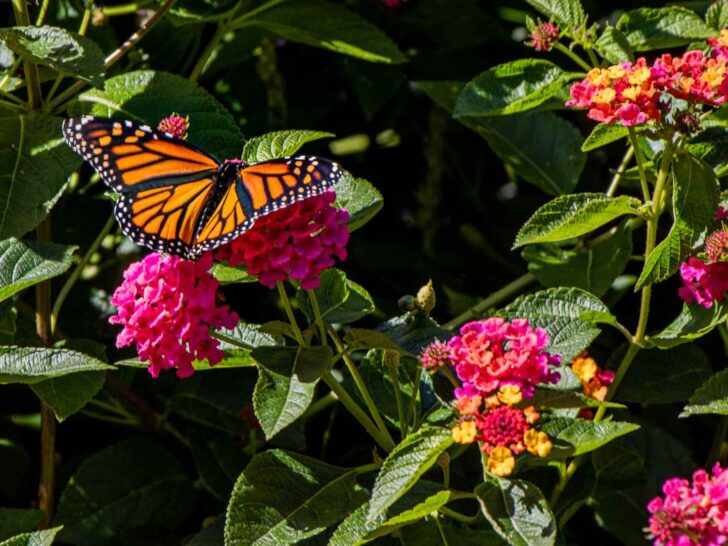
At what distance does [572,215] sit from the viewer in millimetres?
2168

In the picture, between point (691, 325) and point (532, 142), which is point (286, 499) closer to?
point (691, 325)

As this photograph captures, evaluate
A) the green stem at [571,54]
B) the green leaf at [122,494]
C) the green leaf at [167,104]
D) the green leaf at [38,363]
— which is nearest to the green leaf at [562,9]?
the green stem at [571,54]

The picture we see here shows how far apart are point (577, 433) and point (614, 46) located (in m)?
0.89

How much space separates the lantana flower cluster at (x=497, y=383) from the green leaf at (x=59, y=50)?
848 mm

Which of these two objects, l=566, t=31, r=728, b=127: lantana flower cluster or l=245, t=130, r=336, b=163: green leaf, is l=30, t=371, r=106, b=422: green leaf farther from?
l=566, t=31, r=728, b=127: lantana flower cluster

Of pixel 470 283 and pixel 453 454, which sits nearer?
pixel 453 454

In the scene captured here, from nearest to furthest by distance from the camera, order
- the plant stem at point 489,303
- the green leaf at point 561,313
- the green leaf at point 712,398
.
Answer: the green leaf at point 712,398 < the green leaf at point 561,313 < the plant stem at point 489,303

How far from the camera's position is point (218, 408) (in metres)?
2.71

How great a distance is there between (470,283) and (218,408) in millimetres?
983

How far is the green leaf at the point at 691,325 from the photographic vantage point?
7.15 feet

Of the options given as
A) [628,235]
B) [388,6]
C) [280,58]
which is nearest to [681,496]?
[628,235]

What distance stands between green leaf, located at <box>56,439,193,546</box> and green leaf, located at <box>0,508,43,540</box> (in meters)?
0.27

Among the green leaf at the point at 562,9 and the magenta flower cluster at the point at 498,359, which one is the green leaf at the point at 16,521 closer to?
the magenta flower cluster at the point at 498,359

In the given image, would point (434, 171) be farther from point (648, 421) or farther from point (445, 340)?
point (445, 340)
